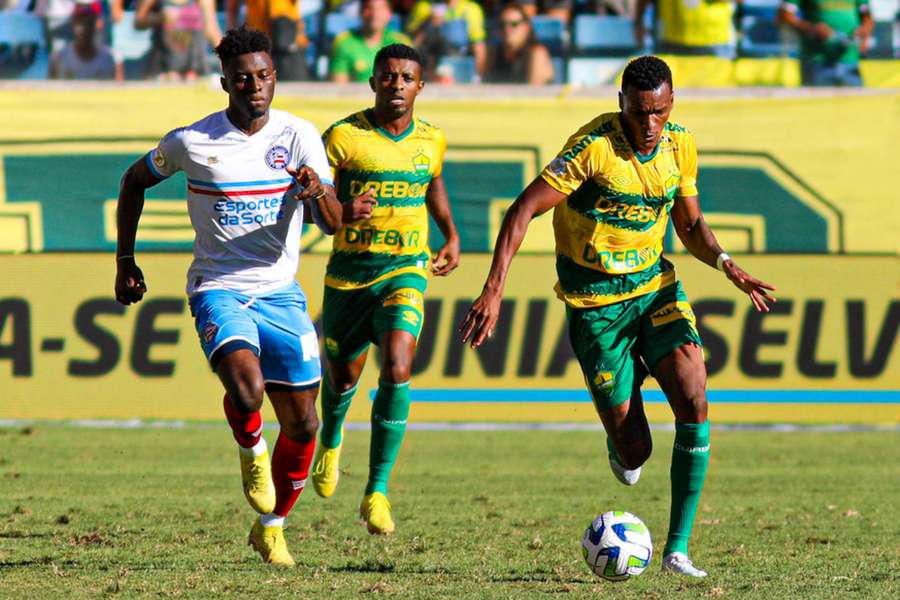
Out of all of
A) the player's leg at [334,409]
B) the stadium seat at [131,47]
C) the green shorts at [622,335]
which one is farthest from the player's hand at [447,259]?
the stadium seat at [131,47]

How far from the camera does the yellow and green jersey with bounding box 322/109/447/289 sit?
918 cm

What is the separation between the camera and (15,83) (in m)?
14.6

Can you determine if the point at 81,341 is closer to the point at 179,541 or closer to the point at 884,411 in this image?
the point at 179,541

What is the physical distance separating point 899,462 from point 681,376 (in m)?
5.33

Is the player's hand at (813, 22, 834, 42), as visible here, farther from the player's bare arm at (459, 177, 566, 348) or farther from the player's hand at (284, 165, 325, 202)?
the player's hand at (284, 165, 325, 202)

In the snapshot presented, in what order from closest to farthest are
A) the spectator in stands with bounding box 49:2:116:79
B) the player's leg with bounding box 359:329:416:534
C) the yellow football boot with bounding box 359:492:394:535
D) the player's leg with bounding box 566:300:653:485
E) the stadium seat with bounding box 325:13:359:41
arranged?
the player's leg with bounding box 566:300:653:485
the yellow football boot with bounding box 359:492:394:535
the player's leg with bounding box 359:329:416:534
the spectator in stands with bounding box 49:2:116:79
the stadium seat with bounding box 325:13:359:41

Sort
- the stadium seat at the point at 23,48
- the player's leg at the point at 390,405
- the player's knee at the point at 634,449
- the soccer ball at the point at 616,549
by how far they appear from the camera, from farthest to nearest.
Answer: the stadium seat at the point at 23,48
the player's leg at the point at 390,405
the player's knee at the point at 634,449
the soccer ball at the point at 616,549

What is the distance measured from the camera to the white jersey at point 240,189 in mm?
7422

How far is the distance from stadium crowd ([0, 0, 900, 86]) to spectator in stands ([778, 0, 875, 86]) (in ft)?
0.03

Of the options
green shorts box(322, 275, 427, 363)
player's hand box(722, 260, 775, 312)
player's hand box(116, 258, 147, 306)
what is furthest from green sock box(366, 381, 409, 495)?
player's hand box(722, 260, 775, 312)

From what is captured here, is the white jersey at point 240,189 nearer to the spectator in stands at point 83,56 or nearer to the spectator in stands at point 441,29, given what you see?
the spectator in stands at point 83,56

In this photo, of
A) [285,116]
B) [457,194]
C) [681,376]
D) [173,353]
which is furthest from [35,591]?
[457,194]

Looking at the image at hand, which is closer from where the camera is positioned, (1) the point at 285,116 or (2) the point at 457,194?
(1) the point at 285,116

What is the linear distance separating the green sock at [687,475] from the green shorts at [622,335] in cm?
45
